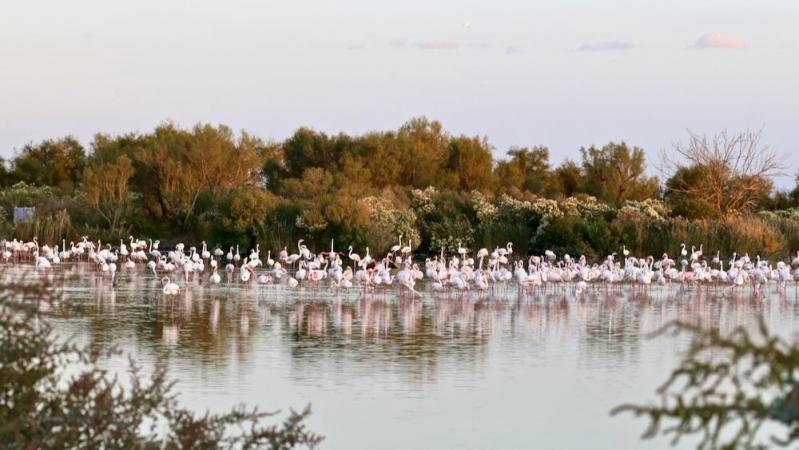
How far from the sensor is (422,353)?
15.6 meters

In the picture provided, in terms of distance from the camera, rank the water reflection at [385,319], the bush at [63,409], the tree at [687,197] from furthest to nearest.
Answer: the tree at [687,197] < the water reflection at [385,319] < the bush at [63,409]

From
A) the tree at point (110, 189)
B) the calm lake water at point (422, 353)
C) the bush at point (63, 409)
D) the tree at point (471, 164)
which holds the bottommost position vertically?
the calm lake water at point (422, 353)

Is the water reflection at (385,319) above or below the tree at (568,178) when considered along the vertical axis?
below

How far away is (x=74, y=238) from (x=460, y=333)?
24.7 metres

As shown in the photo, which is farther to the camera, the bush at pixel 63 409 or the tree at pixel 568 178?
the tree at pixel 568 178

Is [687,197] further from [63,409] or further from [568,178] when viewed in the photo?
[63,409]

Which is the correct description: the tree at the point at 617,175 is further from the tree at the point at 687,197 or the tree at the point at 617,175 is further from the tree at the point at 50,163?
the tree at the point at 50,163

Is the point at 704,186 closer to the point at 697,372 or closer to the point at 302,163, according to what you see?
the point at 302,163

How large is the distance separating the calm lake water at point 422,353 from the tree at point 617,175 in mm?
25317

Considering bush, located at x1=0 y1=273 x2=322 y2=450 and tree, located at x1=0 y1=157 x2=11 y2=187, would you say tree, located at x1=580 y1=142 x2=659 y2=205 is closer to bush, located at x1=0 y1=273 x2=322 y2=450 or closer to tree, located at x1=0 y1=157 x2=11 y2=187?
tree, located at x1=0 y1=157 x2=11 y2=187

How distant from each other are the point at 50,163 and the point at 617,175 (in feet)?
88.3

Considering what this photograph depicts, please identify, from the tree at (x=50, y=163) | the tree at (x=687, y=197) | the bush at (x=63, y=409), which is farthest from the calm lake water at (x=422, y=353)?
the tree at (x=50, y=163)

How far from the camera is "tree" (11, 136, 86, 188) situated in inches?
2391

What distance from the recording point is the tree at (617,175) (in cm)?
5059
